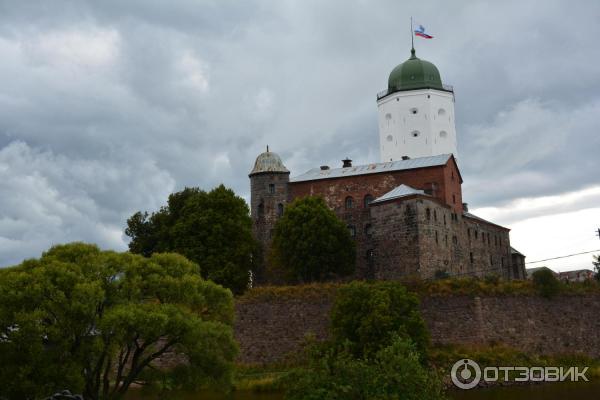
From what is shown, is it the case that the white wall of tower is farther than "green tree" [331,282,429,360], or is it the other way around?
the white wall of tower

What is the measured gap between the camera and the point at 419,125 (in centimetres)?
6662

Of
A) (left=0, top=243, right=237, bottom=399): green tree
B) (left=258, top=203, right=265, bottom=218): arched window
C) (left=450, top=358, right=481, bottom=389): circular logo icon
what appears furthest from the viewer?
(left=258, top=203, right=265, bottom=218): arched window

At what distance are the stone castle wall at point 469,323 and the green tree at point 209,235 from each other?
576 centimetres

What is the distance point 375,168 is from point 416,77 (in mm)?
16394

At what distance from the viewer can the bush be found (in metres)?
41.5

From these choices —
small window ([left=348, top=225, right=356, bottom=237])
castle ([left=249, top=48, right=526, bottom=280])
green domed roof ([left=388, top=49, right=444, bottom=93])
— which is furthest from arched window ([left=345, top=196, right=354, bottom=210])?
green domed roof ([left=388, top=49, right=444, bottom=93])

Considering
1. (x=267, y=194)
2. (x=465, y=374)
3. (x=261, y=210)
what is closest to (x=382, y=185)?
(x=267, y=194)

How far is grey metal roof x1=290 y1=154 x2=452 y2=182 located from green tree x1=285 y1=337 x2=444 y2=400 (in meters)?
36.2

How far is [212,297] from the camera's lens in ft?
90.3

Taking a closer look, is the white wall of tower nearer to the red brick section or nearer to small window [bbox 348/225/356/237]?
the red brick section

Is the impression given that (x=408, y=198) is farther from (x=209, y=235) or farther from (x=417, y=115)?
(x=417, y=115)

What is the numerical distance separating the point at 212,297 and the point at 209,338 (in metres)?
2.58

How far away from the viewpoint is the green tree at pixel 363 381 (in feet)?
56.0

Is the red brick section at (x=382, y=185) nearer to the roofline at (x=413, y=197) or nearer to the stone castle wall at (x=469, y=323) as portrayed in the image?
the roofline at (x=413, y=197)
